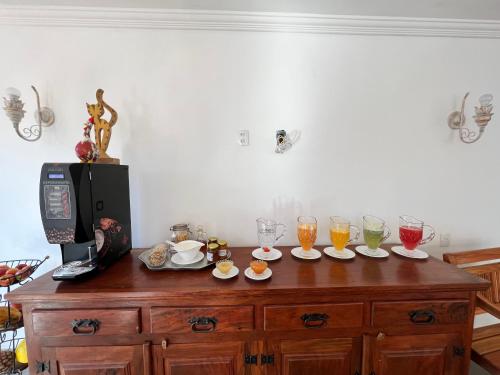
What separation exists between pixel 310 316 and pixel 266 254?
0.37m

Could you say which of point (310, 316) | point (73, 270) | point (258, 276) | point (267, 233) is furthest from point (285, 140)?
point (73, 270)

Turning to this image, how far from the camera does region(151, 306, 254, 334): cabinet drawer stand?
2.73 ft

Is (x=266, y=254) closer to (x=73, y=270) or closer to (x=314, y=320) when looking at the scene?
(x=314, y=320)

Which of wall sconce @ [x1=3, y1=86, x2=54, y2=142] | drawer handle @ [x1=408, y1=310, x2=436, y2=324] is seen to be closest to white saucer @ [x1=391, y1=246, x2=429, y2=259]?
drawer handle @ [x1=408, y1=310, x2=436, y2=324]

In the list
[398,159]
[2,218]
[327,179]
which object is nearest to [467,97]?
[398,159]

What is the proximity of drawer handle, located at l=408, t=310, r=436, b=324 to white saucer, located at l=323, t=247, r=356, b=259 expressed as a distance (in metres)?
0.32

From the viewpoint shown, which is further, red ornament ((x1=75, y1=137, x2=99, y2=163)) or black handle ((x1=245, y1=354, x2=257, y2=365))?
red ornament ((x1=75, y1=137, x2=99, y2=163))

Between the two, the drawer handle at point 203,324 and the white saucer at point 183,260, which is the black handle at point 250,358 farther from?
the white saucer at point 183,260

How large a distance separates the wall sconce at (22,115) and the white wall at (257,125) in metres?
0.04

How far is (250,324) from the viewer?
0.85 m

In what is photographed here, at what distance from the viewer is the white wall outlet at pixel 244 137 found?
129 centimetres

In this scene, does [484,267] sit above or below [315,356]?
above

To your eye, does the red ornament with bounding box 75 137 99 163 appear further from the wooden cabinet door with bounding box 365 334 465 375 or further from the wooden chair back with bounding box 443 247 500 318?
the wooden chair back with bounding box 443 247 500 318

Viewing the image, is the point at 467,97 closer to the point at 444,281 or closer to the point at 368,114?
the point at 368,114
